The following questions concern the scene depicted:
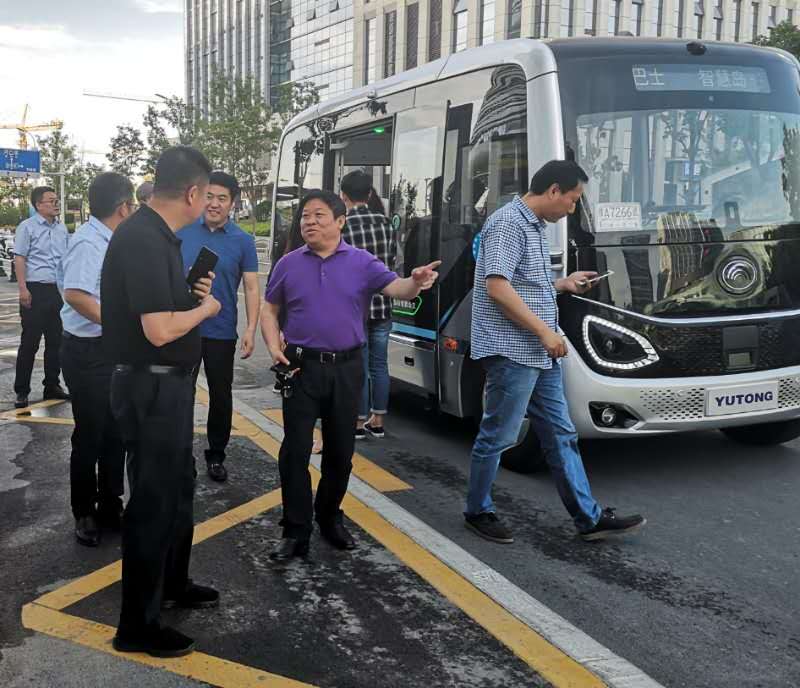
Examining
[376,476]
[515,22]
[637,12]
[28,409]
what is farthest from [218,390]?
[637,12]

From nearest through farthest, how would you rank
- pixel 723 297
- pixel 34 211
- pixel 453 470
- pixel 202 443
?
pixel 723 297 < pixel 453 470 < pixel 202 443 < pixel 34 211

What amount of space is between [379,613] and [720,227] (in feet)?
10.3

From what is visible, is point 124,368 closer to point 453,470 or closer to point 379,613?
point 379,613

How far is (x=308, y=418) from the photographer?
4090 mm

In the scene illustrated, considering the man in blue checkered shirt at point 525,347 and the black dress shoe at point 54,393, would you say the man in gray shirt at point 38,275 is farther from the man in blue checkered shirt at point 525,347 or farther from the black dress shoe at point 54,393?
the man in blue checkered shirt at point 525,347

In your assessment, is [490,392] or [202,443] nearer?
[490,392]

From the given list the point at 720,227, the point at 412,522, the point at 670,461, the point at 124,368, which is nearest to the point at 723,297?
the point at 720,227

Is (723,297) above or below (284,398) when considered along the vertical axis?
above

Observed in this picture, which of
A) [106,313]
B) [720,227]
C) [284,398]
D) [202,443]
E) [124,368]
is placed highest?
[720,227]

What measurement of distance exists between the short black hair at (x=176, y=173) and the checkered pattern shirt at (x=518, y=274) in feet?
5.10

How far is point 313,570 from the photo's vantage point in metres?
3.94

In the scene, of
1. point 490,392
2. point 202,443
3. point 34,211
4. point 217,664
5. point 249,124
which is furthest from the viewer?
point 249,124

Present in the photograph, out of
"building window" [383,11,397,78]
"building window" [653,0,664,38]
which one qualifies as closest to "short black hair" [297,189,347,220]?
"building window" [653,0,664,38]

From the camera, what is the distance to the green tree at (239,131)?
43031 mm
